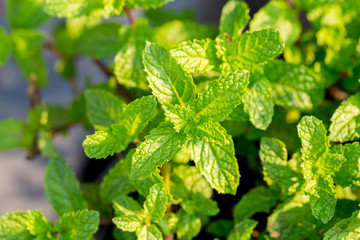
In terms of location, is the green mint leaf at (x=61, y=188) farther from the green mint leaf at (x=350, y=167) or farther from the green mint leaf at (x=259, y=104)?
the green mint leaf at (x=350, y=167)

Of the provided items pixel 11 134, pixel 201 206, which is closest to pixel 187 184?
pixel 201 206

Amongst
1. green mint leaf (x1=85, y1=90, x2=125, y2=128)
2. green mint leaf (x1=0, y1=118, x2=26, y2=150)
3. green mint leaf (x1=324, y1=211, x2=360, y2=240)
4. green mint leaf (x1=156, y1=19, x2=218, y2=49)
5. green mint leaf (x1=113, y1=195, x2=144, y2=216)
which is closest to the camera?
green mint leaf (x1=324, y1=211, x2=360, y2=240)

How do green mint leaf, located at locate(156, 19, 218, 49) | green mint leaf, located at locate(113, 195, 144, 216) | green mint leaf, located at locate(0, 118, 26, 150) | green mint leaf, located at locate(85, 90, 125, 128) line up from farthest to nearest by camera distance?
green mint leaf, located at locate(0, 118, 26, 150)
green mint leaf, located at locate(156, 19, 218, 49)
green mint leaf, located at locate(85, 90, 125, 128)
green mint leaf, located at locate(113, 195, 144, 216)

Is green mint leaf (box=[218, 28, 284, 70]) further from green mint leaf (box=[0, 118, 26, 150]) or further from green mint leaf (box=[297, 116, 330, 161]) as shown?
green mint leaf (box=[0, 118, 26, 150])

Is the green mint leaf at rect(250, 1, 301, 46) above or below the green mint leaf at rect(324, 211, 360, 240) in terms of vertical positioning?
above

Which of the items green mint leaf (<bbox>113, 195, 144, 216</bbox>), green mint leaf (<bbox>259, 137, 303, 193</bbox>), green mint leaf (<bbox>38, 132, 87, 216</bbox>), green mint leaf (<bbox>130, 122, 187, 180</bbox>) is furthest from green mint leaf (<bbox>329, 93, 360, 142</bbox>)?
green mint leaf (<bbox>38, 132, 87, 216</bbox>)

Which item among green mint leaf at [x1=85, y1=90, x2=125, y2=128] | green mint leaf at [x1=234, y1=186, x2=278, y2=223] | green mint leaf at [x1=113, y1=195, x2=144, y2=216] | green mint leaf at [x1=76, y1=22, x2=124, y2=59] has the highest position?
green mint leaf at [x1=76, y1=22, x2=124, y2=59]

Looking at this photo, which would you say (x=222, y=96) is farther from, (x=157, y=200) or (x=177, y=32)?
(x=177, y=32)
